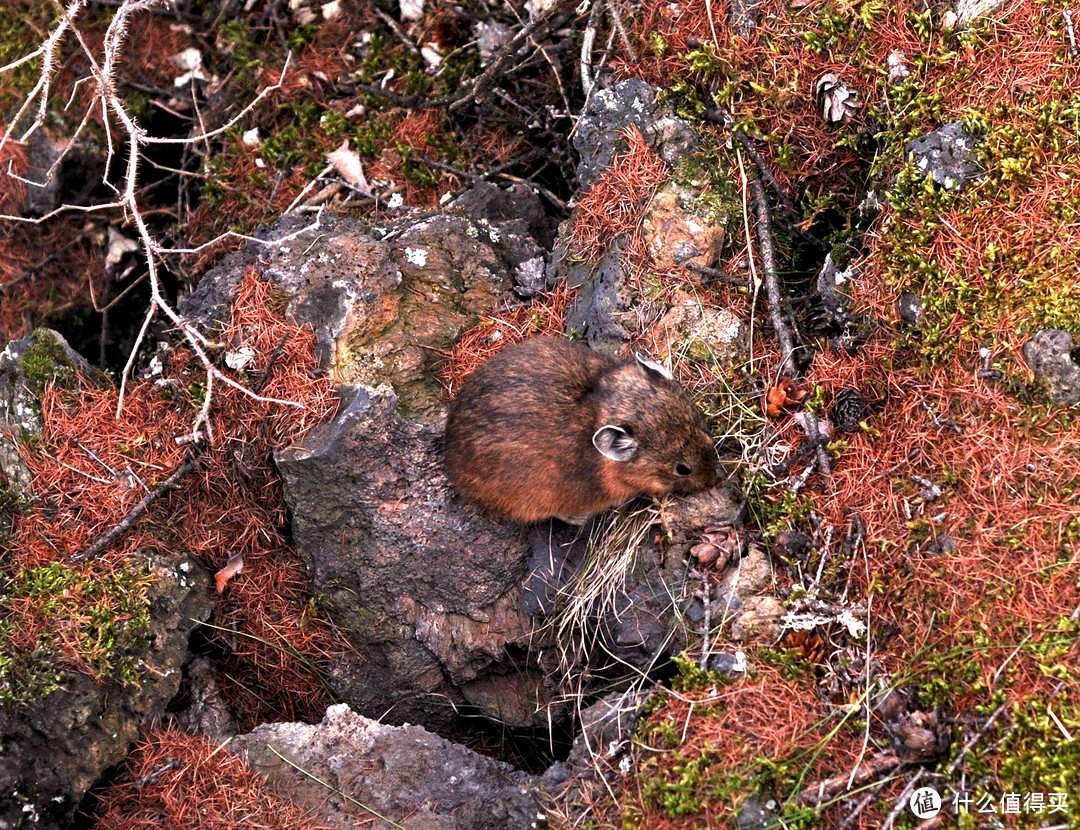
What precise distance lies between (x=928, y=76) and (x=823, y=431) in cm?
201

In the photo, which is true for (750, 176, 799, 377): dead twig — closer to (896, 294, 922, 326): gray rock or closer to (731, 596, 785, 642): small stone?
(896, 294, 922, 326): gray rock

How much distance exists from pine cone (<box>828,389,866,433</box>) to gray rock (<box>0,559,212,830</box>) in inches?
144

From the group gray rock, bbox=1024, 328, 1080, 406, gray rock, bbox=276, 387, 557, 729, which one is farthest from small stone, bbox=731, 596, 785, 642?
gray rock, bbox=1024, 328, 1080, 406

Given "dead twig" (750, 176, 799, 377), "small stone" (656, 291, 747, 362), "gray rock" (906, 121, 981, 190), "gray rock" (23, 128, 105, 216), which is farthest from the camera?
"gray rock" (23, 128, 105, 216)

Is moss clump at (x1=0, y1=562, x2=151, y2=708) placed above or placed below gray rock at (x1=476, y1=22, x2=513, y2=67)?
below

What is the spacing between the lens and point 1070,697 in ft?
11.6

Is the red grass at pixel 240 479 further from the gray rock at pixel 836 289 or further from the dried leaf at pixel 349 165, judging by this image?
the gray rock at pixel 836 289

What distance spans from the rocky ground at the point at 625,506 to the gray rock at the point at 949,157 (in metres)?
0.02

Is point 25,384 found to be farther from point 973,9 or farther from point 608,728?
point 973,9

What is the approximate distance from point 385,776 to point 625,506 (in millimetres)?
1868

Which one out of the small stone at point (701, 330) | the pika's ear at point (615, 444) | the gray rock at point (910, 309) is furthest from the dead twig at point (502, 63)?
the gray rock at point (910, 309)

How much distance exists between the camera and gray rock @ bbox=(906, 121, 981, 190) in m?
4.54

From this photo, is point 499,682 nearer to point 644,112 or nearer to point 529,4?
point 644,112

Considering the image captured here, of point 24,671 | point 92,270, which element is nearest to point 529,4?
point 92,270
